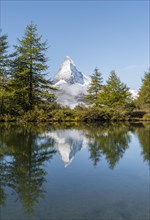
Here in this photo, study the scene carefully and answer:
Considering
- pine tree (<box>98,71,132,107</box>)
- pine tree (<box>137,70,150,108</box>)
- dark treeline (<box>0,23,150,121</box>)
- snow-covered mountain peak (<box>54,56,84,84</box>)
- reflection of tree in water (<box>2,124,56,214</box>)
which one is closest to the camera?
reflection of tree in water (<box>2,124,56,214</box>)

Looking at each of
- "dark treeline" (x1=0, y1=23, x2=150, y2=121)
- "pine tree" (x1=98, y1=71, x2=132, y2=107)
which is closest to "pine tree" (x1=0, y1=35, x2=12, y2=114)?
"dark treeline" (x1=0, y1=23, x2=150, y2=121)

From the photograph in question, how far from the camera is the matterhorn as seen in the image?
55194 millimetres

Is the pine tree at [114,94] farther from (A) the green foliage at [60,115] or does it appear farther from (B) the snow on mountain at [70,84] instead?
(B) the snow on mountain at [70,84]

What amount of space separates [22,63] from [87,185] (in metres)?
22.6

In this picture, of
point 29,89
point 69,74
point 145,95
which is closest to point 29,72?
point 29,89

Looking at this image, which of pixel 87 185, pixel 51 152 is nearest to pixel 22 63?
pixel 51 152

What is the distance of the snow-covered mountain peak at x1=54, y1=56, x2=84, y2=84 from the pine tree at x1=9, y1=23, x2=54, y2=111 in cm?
4139

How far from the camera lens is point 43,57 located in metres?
26.9

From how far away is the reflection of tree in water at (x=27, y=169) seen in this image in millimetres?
4414

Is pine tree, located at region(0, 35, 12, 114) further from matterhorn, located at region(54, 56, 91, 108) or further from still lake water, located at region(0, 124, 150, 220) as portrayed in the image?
matterhorn, located at region(54, 56, 91, 108)

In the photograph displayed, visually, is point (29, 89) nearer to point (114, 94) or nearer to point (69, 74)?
point (114, 94)

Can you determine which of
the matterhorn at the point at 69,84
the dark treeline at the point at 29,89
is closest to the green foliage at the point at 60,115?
the dark treeline at the point at 29,89

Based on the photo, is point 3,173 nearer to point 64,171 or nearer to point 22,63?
point 64,171

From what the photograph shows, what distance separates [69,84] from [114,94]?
3130cm
